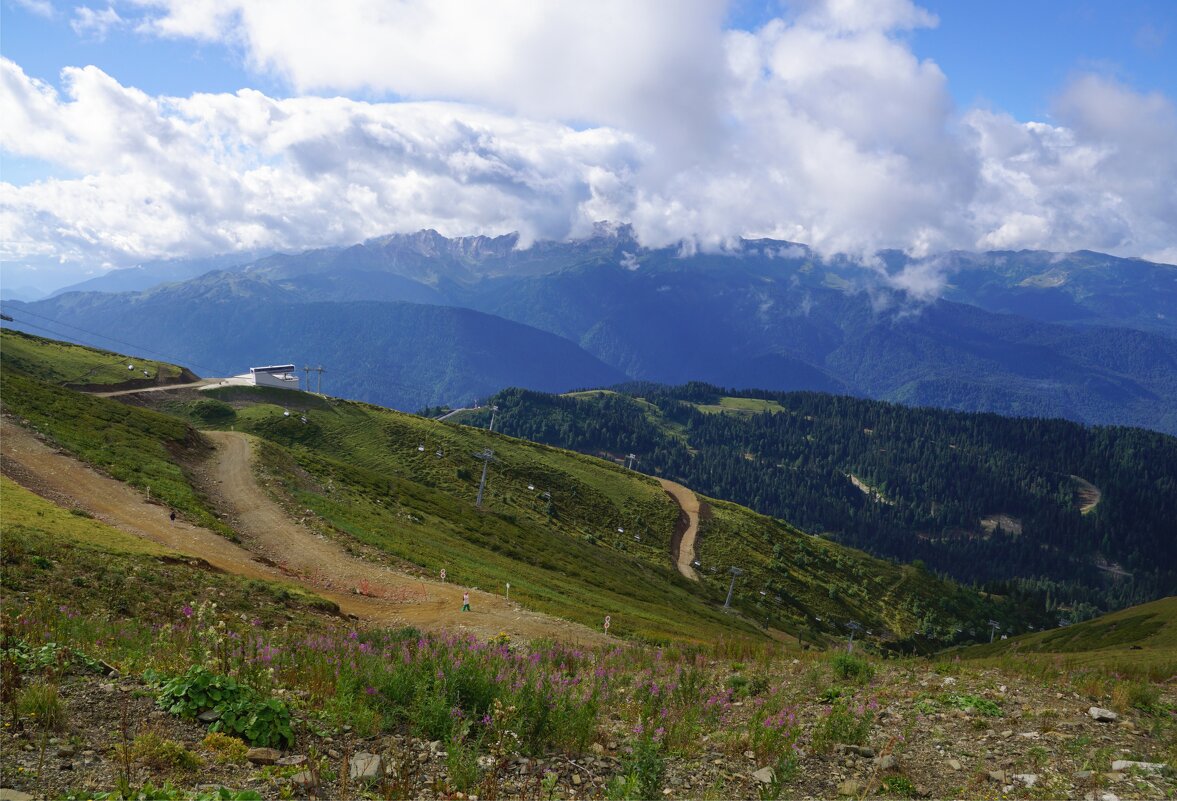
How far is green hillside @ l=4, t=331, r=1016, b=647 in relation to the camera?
45.8 m

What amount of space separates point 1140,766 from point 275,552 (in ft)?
121

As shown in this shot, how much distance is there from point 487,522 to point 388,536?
26991 mm

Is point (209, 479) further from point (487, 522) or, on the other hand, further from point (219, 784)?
point (219, 784)

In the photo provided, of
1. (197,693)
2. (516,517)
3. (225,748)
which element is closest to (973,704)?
(225,748)

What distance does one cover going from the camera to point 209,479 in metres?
49.5

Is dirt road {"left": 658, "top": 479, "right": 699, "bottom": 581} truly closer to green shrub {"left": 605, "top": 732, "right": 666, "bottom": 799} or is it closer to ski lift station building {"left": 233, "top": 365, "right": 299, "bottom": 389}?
ski lift station building {"left": 233, "top": 365, "right": 299, "bottom": 389}

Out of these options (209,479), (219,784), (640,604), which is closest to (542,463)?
(640,604)

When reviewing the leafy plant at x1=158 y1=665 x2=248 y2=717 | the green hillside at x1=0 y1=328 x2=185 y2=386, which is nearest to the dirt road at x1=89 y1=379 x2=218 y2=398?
the green hillside at x1=0 y1=328 x2=185 y2=386

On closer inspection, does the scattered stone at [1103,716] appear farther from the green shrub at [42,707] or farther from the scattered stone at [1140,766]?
the green shrub at [42,707]

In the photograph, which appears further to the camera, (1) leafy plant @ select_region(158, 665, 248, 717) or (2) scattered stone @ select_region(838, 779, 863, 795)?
(2) scattered stone @ select_region(838, 779, 863, 795)

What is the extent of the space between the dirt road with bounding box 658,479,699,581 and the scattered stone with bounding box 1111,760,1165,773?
94.5m

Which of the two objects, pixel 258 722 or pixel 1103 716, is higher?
pixel 1103 716

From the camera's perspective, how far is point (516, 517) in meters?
82.7

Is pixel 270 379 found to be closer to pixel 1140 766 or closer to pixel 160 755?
pixel 160 755
